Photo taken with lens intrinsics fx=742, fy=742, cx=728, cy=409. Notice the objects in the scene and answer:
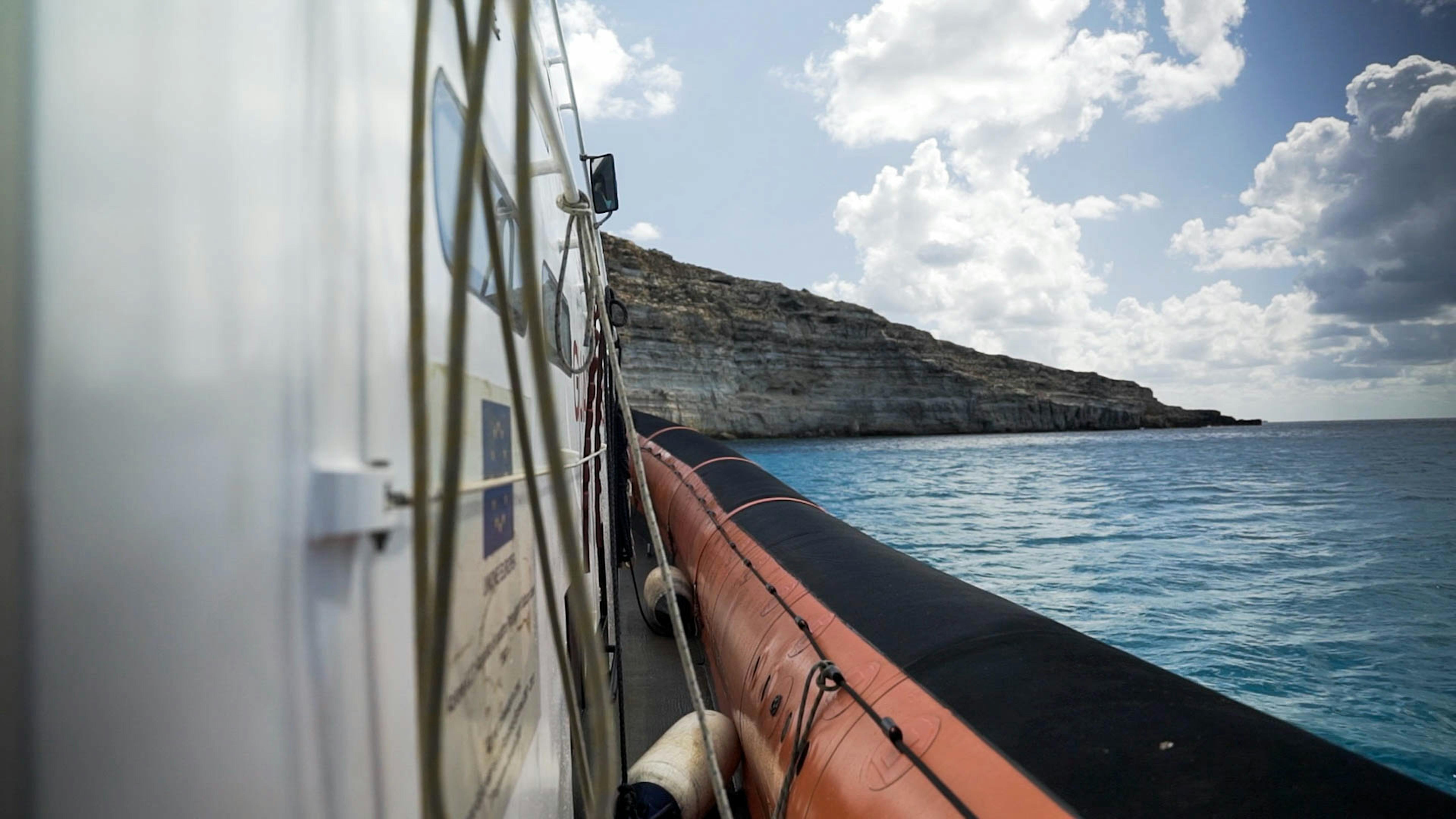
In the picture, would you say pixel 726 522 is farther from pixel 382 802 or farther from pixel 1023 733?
pixel 382 802

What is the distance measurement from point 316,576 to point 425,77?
468 millimetres

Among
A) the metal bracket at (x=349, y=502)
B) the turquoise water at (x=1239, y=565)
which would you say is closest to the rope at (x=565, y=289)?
the metal bracket at (x=349, y=502)

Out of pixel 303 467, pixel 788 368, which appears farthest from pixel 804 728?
pixel 788 368

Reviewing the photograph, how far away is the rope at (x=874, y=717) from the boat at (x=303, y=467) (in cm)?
2

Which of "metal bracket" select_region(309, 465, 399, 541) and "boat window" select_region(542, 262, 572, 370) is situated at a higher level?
"boat window" select_region(542, 262, 572, 370)

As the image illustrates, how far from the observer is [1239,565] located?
10.4 m

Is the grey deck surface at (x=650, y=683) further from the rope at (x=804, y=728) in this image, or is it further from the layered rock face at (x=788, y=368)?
the layered rock face at (x=788, y=368)

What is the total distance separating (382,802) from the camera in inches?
31.8

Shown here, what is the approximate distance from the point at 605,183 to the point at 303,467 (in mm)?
2959

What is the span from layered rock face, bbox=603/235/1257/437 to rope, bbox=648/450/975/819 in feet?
90.3

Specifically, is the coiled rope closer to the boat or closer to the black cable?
the boat

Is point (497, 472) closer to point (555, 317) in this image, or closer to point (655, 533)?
point (655, 533)

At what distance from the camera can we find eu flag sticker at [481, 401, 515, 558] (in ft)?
4.12

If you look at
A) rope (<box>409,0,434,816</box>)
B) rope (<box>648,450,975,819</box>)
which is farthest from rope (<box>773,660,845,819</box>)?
rope (<box>409,0,434,816</box>)
